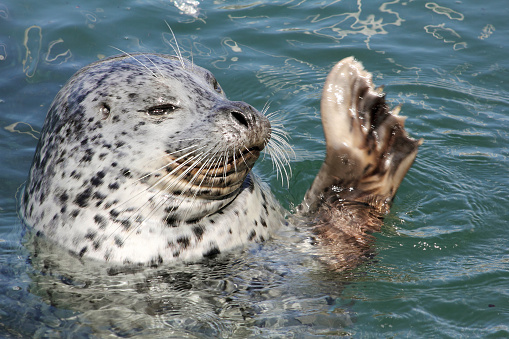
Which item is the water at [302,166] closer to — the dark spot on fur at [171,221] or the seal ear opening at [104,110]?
the dark spot on fur at [171,221]

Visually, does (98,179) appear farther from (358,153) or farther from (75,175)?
(358,153)

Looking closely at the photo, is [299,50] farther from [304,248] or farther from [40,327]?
[40,327]

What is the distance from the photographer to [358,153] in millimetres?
4625

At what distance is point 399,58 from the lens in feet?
24.3

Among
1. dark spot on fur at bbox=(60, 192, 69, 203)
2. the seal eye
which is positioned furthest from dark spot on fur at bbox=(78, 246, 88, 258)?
the seal eye

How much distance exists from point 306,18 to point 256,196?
447 cm

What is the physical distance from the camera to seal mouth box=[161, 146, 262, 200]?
150 inches

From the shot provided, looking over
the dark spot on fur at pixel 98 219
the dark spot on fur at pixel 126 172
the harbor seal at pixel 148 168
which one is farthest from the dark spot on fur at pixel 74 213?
the dark spot on fur at pixel 126 172

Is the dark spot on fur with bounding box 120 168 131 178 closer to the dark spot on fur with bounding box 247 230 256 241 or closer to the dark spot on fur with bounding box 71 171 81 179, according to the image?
the dark spot on fur with bounding box 71 171 81 179

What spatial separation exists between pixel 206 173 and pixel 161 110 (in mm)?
504

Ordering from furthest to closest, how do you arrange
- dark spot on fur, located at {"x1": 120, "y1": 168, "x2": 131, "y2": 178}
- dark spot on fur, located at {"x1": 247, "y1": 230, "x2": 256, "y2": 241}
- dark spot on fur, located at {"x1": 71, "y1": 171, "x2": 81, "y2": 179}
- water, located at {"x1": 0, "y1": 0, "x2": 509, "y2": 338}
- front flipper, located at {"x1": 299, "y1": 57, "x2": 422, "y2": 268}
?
front flipper, located at {"x1": 299, "y1": 57, "x2": 422, "y2": 268} → dark spot on fur, located at {"x1": 247, "y1": 230, "x2": 256, "y2": 241} → dark spot on fur, located at {"x1": 71, "y1": 171, "x2": 81, "y2": 179} → dark spot on fur, located at {"x1": 120, "y1": 168, "x2": 131, "y2": 178} → water, located at {"x1": 0, "y1": 0, "x2": 509, "y2": 338}

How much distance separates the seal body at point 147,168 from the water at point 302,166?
0.59 ft

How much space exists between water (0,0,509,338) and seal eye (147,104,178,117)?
0.95 m

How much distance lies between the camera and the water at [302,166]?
12.3 ft
